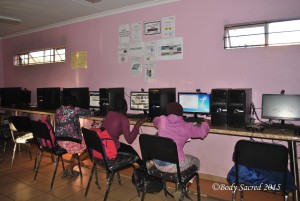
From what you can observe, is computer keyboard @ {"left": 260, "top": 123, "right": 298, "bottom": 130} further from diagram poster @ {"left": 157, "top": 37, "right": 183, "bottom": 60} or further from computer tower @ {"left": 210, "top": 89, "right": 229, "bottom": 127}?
diagram poster @ {"left": 157, "top": 37, "right": 183, "bottom": 60}

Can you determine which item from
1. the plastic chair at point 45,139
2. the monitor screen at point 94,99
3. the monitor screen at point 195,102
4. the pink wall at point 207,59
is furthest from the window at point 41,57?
the monitor screen at point 195,102

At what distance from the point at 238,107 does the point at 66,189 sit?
2285mm

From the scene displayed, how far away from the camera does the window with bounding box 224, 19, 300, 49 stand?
2.67 m

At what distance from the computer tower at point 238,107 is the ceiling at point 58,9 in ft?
5.85

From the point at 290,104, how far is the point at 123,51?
2.58 meters

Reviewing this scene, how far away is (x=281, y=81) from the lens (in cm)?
269

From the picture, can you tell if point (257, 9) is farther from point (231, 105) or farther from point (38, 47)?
point (38, 47)

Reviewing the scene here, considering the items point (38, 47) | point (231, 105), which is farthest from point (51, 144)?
point (38, 47)

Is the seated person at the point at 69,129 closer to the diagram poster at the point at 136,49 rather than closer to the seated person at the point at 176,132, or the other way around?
the diagram poster at the point at 136,49

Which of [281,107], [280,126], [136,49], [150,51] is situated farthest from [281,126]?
[136,49]

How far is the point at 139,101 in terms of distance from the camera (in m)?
3.65

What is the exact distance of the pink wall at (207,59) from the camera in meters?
2.71

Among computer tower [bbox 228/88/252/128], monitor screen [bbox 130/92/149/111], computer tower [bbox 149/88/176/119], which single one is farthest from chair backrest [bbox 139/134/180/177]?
monitor screen [bbox 130/92/149/111]

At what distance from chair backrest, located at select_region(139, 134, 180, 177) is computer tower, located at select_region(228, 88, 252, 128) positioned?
39.9 inches
